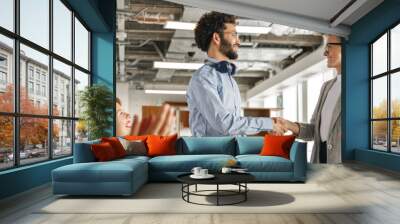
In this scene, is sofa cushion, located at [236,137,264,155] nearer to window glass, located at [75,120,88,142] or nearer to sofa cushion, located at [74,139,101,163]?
sofa cushion, located at [74,139,101,163]

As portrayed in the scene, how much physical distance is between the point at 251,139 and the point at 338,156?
264 cm

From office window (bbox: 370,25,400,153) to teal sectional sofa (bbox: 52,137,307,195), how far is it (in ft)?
9.44

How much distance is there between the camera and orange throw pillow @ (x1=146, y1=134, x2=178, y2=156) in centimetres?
605

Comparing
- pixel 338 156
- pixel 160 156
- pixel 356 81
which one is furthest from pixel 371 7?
pixel 160 156

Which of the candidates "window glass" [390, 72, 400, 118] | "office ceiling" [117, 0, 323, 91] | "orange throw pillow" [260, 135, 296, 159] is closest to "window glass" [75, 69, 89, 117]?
"office ceiling" [117, 0, 323, 91]

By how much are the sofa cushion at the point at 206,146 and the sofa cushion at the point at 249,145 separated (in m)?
0.10

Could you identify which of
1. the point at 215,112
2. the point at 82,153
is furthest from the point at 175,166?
the point at 215,112

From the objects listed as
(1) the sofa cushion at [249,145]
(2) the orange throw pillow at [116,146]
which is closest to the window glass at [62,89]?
(2) the orange throw pillow at [116,146]

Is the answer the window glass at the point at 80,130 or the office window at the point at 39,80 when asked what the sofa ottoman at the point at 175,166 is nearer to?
the office window at the point at 39,80

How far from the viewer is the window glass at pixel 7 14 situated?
4.38 metres

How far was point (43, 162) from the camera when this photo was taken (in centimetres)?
550

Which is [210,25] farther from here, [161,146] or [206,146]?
[161,146]

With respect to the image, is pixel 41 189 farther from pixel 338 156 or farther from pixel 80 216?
pixel 338 156

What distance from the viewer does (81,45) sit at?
24.0 feet
